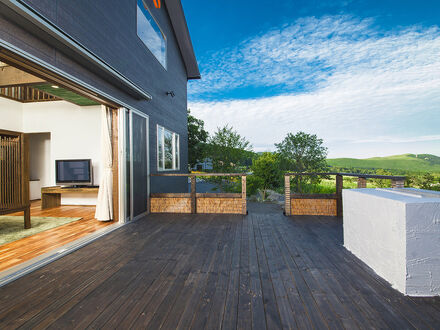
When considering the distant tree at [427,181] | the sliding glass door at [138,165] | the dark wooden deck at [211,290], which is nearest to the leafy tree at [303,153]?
the distant tree at [427,181]

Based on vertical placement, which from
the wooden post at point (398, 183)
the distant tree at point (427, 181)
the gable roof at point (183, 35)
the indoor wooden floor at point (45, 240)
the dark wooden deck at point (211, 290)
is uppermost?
the gable roof at point (183, 35)

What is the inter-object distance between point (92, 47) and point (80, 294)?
9.99 feet

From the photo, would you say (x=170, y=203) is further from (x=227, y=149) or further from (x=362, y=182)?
(x=227, y=149)

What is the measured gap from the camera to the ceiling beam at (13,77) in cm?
282

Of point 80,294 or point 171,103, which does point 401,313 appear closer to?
point 80,294

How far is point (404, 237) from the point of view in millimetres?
1488

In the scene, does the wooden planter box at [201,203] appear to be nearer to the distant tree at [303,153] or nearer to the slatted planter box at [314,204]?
the slatted planter box at [314,204]

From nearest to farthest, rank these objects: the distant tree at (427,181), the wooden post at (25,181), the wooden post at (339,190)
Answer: the wooden post at (25,181), the wooden post at (339,190), the distant tree at (427,181)

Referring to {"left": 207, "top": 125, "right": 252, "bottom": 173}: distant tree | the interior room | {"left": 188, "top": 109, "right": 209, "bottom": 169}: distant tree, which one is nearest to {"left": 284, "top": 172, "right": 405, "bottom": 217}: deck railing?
the interior room

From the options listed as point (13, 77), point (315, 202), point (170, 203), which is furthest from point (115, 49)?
point (315, 202)

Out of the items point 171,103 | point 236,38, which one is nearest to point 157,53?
point 171,103

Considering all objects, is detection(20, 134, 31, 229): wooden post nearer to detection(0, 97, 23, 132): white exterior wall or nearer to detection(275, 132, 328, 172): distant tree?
detection(0, 97, 23, 132): white exterior wall

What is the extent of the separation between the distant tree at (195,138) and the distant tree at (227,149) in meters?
5.77

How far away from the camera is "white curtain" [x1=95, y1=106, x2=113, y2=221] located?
11.5ft
